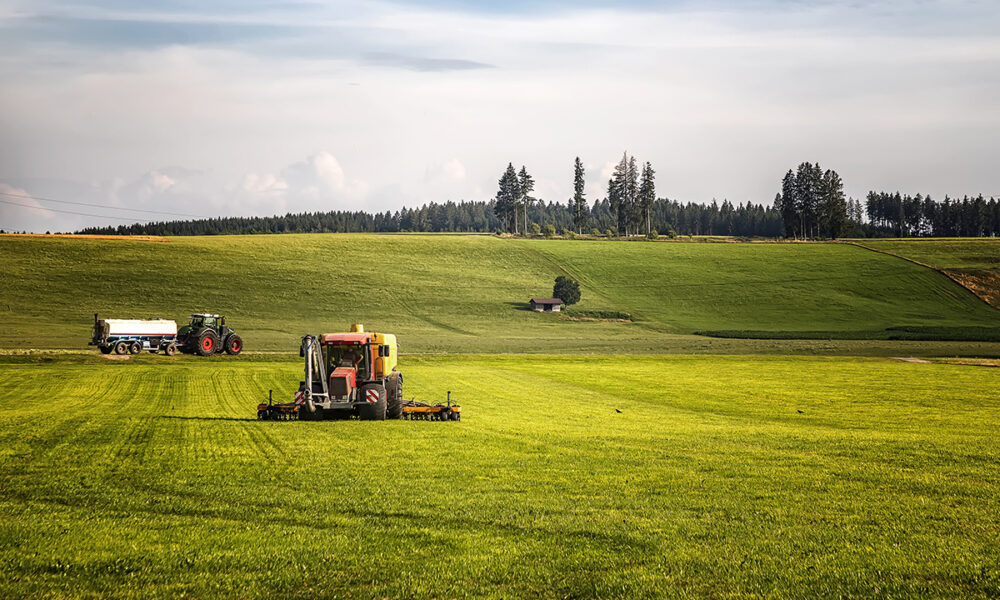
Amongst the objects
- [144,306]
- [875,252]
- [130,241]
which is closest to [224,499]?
[144,306]

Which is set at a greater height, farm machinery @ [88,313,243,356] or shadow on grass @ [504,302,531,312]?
farm machinery @ [88,313,243,356]

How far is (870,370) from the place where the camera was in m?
48.6

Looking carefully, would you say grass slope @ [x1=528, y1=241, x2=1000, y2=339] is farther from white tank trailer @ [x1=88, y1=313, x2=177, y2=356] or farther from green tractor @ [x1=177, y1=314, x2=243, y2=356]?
white tank trailer @ [x1=88, y1=313, x2=177, y2=356]

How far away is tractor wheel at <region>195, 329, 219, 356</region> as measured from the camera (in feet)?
180

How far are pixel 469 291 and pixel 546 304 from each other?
504 inches

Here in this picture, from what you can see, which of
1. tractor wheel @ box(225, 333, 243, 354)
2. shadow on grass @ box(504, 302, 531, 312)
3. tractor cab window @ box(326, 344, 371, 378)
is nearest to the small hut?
shadow on grass @ box(504, 302, 531, 312)

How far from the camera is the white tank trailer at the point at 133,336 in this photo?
2101 inches

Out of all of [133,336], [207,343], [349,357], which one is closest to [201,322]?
Answer: [207,343]

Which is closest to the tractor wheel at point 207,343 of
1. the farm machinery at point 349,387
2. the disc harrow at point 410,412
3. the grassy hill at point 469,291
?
the grassy hill at point 469,291

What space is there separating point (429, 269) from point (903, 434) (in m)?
100

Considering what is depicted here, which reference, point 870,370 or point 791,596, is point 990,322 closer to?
point 870,370

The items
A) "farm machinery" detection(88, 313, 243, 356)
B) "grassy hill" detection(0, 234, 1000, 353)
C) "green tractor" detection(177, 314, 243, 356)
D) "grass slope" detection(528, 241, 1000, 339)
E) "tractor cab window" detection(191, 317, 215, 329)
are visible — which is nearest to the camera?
"farm machinery" detection(88, 313, 243, 356)

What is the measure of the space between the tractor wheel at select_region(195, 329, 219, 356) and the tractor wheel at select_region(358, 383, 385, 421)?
113 ft

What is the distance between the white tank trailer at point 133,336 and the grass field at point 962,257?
4119 inches
